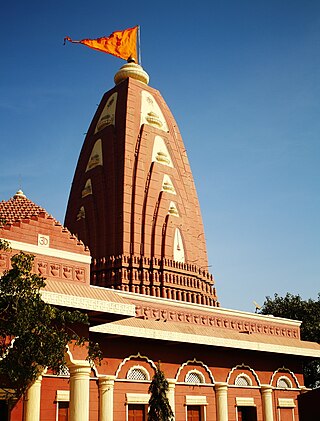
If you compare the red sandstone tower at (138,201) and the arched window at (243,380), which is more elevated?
the red sandstone tower at (138,201)

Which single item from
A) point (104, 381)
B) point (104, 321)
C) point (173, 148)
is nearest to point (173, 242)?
point (173, 148)

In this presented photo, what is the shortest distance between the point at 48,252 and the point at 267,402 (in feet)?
44.7

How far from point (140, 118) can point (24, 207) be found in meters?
17.5

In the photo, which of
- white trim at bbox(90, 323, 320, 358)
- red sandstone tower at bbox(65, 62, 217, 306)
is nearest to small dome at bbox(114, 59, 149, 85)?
red sandstone tower at bbox(65, 62, 217, 306)

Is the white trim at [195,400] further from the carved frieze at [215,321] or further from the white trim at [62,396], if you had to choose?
the white trim at [62,396]

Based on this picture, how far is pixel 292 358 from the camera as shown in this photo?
91.1 feet

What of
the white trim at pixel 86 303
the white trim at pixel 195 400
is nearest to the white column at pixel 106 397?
the white trim at pixel 195 400

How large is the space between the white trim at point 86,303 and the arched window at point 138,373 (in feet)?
18.3

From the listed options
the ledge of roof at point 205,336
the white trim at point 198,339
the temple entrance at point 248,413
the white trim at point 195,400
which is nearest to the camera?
the white trim at point 198,339

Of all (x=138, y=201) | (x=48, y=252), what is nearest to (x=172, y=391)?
(x=48, y=252)

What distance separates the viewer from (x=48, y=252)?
16.9m

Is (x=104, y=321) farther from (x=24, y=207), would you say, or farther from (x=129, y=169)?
(x=129, y=169)

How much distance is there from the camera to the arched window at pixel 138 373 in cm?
2139

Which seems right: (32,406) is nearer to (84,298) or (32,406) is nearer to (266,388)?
(84,298)
